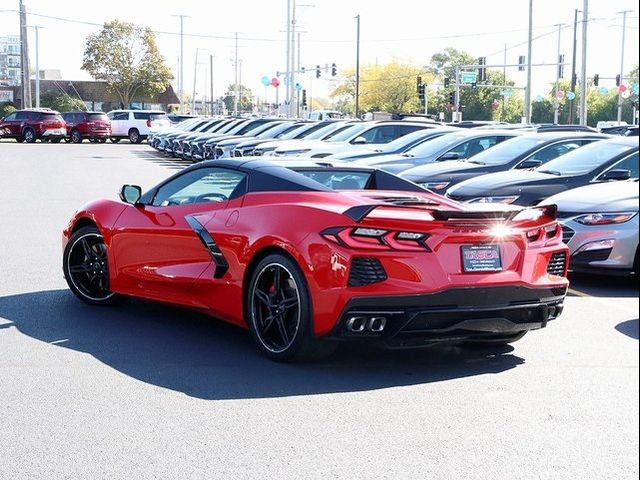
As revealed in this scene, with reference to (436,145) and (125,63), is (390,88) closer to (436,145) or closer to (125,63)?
(125,63)

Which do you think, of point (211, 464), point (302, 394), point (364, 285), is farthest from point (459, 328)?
point (211, 464)

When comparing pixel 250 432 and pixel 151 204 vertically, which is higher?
pixel 151 204

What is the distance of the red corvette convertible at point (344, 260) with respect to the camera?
655 centimetres

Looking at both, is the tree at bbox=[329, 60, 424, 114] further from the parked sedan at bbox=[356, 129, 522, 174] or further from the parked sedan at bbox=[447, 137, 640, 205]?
the parked sedan at bbox=[447, 137, 640, 205]

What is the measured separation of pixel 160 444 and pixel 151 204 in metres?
3.56

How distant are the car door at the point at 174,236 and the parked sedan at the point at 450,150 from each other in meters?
9.27

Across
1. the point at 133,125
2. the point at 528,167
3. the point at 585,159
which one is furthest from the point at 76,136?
the point at 585,159

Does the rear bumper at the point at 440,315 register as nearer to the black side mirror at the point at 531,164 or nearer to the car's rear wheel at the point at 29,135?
the black side mirror at the point at 531,164

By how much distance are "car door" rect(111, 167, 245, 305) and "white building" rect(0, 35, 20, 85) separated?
61.3 meters

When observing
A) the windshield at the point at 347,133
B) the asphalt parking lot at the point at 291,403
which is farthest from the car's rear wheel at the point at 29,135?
the asphalt parking lot at the point at 291,403

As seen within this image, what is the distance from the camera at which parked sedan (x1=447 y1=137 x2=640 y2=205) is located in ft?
39.9

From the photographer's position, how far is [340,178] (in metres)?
8.05

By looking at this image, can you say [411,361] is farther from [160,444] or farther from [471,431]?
[160,444]

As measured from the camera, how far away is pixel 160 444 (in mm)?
5371
